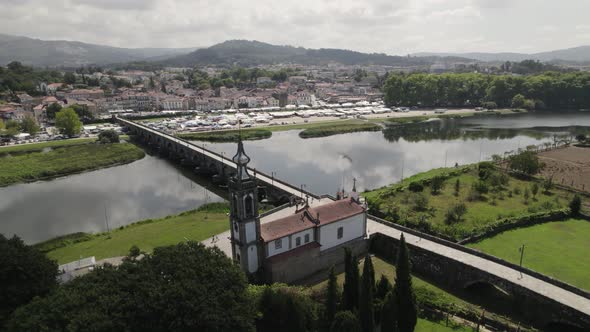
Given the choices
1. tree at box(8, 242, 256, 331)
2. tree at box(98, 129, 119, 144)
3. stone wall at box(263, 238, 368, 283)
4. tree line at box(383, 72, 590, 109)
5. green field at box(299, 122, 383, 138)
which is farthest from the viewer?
tree line at box(383, 72, 590, 109)

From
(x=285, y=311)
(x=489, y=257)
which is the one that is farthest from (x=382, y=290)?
(x=489, y=257)

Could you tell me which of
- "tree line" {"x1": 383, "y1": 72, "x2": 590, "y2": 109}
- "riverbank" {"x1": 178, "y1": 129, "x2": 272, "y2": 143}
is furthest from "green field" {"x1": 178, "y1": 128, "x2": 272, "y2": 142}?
"tree line" {"x1": 383, "y1": 72, "x2": 590, "y2": 109}

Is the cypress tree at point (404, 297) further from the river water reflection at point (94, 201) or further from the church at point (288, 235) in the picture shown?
the river water reflection at point (94, 201)

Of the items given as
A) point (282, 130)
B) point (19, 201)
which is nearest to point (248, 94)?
point (282, 130)

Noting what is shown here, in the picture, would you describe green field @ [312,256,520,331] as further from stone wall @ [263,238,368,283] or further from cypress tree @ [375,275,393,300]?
cypress tree @ [375,275,393,300]

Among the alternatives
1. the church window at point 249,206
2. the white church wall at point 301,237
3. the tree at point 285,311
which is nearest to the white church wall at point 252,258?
the church window at point 249,206

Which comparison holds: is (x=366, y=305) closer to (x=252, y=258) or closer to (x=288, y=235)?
(x=288, y=235)

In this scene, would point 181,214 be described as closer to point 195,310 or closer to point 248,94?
point 195,310
